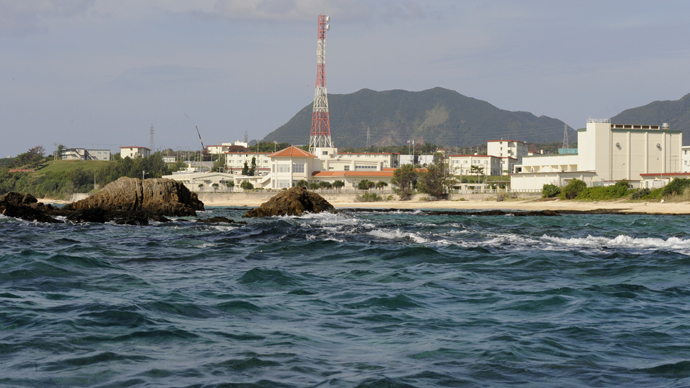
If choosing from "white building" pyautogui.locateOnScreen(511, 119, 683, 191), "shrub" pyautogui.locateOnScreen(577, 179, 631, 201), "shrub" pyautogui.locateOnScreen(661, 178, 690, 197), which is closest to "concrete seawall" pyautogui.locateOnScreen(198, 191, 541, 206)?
"white building" pyautogui.locateOnScreen(511, 119, 683, 191)

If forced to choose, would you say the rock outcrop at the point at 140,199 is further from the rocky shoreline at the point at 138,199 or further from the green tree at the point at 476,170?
the green tree at the point at 476,170

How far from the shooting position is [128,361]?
6.66 m

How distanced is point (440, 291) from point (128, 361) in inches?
251

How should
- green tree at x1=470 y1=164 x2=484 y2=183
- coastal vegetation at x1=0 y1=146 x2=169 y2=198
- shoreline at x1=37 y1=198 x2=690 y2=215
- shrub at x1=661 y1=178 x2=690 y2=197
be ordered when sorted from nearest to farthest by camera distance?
shoreline at x1=37 y1=198 x2=690 y2=215
shrub at x1=661 y1=178 x2=690 y2=197
green tree at x1=470 y1=164 x2=484 y2=183
coastal vegetation at x1=0 y1=146 x2=169 y2=198

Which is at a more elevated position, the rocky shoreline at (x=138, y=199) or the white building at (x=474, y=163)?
the white building at (x=474, y=163)

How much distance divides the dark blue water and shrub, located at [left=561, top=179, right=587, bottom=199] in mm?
54435

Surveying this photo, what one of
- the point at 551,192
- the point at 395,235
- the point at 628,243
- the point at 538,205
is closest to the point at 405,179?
the point at 551,192

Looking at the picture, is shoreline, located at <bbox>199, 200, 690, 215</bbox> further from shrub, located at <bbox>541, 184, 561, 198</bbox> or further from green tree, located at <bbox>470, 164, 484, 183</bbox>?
green tree, located at <bbox>470, 164, 484, 183</bbox>

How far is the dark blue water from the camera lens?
6.38 m

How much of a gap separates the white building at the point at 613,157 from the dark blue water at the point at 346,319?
6812 cm

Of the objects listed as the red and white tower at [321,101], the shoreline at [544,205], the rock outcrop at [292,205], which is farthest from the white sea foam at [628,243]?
the red and white tower at [321,101]

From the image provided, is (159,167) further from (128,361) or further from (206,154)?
(128,361)

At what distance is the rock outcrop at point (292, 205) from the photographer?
39.6 m

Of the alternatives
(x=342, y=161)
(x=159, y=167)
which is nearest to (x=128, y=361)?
(x=342, y=161)
